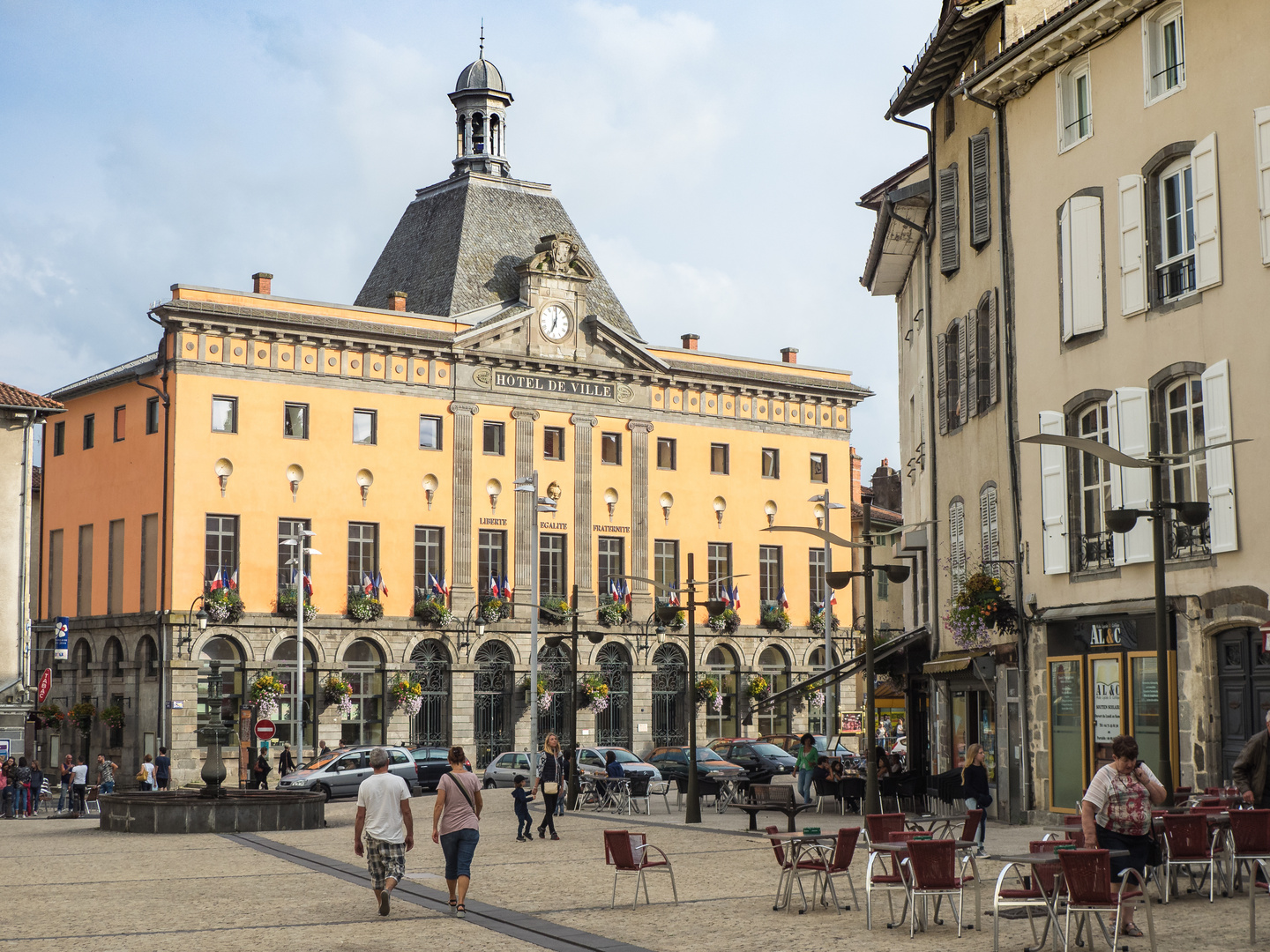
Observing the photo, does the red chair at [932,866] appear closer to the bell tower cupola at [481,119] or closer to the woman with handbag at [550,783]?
the woman with handbag at [550,783]

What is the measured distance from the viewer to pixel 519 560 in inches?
2367

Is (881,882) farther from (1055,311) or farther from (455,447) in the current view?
(455,447)

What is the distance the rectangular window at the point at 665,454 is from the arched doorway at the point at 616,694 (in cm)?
741

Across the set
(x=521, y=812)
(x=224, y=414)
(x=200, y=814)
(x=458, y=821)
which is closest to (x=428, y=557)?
(x=224, y=414)

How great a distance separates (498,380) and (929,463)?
3049 cm

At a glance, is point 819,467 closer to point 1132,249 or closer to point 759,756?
point 759,756

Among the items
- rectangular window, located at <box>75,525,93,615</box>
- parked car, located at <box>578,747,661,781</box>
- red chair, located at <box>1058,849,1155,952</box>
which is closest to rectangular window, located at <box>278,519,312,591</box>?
rectangular window, located at <box>75,525,93,615</box>

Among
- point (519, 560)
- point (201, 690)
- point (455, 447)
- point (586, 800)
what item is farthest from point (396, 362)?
point (586, 800)

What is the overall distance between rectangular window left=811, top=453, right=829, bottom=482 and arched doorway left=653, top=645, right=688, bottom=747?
1005 cm

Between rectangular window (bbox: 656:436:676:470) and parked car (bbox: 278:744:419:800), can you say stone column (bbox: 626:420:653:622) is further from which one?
parked car (bbox: 278:744:419:800)

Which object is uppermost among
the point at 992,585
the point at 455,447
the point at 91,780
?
the point at 455,447

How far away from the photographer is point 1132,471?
22.9 meters

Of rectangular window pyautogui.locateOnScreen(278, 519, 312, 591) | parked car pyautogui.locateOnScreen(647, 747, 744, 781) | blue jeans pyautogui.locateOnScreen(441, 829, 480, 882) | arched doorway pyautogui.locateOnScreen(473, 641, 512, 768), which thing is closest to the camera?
blue jeans pyautogui.locateOnScreen(441, 829, 480, 882)

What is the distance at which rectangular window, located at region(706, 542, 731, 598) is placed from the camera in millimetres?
64562
